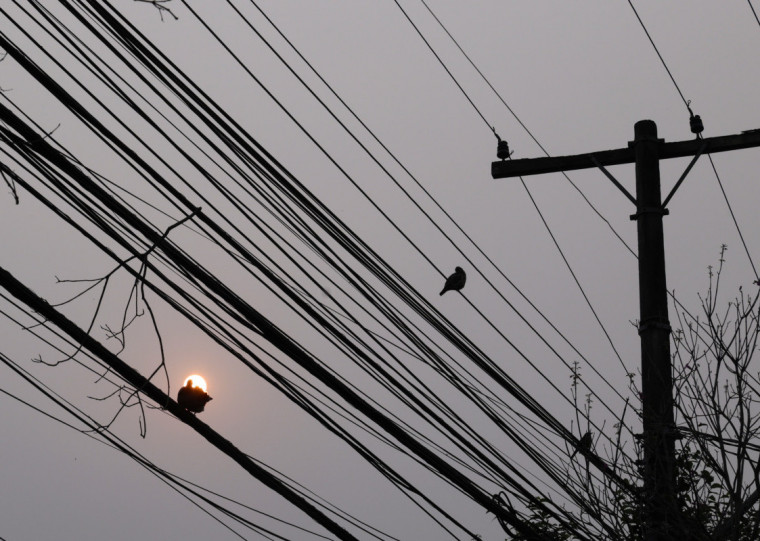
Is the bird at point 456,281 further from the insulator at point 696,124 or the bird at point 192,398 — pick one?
the bird at point 192,398

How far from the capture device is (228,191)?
5.97m

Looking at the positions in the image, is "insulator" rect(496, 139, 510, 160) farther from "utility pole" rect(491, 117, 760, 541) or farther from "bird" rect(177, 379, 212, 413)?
"bird" rect(177, 379, 212, 413)

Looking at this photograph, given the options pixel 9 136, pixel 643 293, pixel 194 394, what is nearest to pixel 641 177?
pixel 643 293

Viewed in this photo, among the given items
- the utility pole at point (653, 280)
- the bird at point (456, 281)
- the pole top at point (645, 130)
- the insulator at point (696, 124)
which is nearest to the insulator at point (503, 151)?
the utility pole at point (653, 280)

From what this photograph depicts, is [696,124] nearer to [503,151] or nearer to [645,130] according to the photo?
[645,130]

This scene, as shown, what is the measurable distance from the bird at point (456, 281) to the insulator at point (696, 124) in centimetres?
479

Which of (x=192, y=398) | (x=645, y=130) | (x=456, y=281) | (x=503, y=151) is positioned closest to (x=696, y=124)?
(x=645, y=130)

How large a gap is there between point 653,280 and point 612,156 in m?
1.37

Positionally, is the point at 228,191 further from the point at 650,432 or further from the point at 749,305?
the point at 749,305

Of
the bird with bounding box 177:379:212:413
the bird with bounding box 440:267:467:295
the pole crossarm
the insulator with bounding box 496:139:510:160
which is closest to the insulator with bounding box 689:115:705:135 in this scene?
the pole crossarm

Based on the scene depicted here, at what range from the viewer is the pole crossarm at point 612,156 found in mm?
8641

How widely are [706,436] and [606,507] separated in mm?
1007

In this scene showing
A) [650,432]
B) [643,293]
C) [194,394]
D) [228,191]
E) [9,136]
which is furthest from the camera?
[643,293]

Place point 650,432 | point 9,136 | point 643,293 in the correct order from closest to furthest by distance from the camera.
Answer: point 9,136, point 650,432, point 643,293
